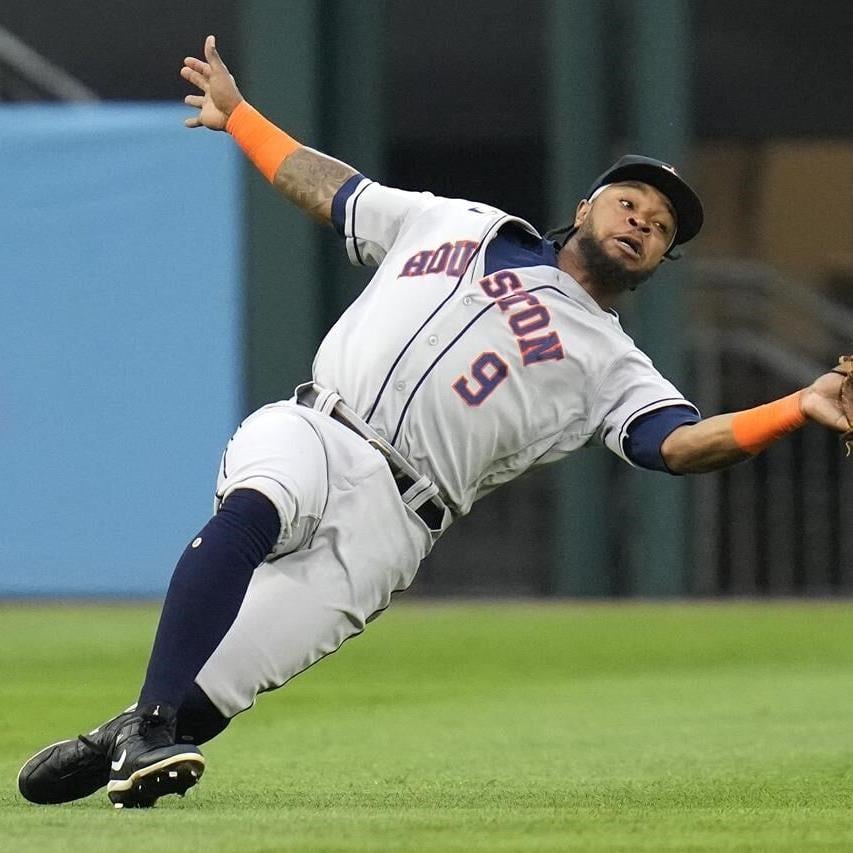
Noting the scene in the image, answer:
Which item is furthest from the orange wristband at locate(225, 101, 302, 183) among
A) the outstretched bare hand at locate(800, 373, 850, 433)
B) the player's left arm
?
the outstretched bare hand at locate(800, 373, 850, 433)

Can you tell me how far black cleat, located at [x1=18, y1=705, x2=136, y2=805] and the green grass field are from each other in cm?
7

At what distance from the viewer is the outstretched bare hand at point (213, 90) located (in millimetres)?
4969

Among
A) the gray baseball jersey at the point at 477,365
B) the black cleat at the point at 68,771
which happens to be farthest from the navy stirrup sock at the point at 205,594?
the gray baseball jersey at the point at 477,365

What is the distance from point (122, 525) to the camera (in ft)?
38.7

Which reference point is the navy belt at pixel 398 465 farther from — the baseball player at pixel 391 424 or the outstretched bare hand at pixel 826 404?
the outstretched bare hand at pixel 826 404

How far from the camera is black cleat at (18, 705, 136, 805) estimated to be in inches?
167

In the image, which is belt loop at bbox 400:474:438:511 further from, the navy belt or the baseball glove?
the baseball glove

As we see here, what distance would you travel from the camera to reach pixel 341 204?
4848mm

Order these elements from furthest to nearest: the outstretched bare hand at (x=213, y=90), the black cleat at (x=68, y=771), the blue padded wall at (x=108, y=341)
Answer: the blue padded wall at (x=108, y=341) → the outstretched bare hand at (x=213, y=90) → the black cleat at (x=68, y=771)

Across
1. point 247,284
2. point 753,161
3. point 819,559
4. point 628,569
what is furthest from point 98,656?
point 753,161

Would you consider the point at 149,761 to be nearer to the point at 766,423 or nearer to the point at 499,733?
the point at 766,423

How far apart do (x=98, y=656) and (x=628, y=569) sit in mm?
4571

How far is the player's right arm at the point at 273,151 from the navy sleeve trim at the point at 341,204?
0.01 m

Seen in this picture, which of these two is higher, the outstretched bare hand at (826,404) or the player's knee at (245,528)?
the outstretched bare hand at (826,404)
